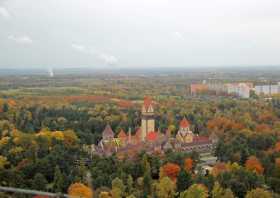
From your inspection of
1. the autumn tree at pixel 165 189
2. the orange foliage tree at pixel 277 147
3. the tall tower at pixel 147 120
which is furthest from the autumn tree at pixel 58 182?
the orange foliage tree at pixel 277 147

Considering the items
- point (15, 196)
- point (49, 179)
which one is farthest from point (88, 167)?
point (15, 196)

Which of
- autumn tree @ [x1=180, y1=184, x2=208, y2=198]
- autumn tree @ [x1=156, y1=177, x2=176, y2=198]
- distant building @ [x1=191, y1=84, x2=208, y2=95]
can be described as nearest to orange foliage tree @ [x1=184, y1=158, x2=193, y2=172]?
autumn tree @ [x1=156, y1=177, x2=176, y2=198]

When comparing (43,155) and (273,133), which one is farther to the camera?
(273,133)

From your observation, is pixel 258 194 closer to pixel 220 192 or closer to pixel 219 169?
pixel 220 192

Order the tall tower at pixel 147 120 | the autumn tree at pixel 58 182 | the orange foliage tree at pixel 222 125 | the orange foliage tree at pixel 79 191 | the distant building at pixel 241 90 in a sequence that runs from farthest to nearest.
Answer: the distant building at pixel 241 90 < the orange foliage tree at pixel 222 125 < the tall tower at pixel 147 120 < the autumn tree at pixel 58 182 < the orange foliage tree at pixel 79 191

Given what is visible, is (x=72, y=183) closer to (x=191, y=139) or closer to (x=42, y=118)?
(x=191, y=139)

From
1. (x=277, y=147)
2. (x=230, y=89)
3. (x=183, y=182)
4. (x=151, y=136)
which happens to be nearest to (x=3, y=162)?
(x=183, y=182)

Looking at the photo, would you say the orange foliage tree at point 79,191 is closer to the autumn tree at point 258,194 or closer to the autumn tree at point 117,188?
the autumn tree at point 117,188
